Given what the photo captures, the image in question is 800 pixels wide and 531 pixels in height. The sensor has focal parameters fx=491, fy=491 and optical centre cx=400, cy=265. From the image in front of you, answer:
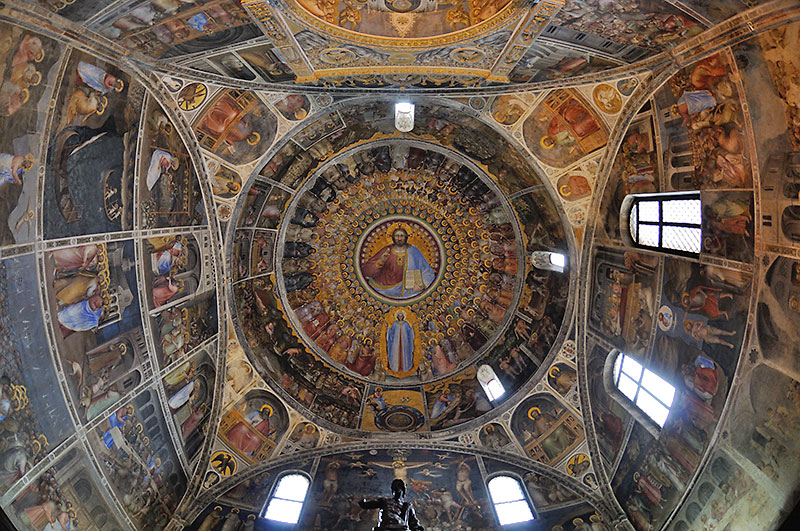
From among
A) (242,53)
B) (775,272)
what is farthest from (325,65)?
(775,272)

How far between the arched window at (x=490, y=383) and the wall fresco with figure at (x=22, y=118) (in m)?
13.4

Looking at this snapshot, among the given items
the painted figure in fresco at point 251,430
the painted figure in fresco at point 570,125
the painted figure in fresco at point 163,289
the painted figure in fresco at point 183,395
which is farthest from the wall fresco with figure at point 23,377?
the painted figure in fresco at point 570,125

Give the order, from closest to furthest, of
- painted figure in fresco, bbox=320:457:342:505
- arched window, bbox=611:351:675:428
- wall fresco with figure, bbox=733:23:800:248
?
1. wall fresco with figure, bbox=733:23:800:248
2. arched window, bbox=611:351:675:428
3. painted figure in fresco, bbox=320:457:342:505

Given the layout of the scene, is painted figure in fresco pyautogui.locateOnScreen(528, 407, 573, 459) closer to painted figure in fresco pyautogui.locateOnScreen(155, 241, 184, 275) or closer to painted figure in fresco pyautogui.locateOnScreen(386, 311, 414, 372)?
painted figure in fresco pyautogui.locateOnScreen(386, 311, 414, 372)

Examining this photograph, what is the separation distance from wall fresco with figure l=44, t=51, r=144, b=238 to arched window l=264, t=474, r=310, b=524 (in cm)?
942

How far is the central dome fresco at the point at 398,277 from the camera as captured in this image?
15523 mm

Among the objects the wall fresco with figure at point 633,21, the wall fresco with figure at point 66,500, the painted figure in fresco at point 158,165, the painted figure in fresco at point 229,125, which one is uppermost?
the painted figure in fresco at point 229,125

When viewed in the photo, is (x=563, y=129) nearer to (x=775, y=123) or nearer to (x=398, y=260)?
(x=775, y=123)

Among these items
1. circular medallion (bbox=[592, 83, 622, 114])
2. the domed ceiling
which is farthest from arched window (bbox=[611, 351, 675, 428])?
circular medallion (bbox=[592, 83, 622, 114])

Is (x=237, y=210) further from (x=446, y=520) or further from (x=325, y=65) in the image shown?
(x=446, y=520)

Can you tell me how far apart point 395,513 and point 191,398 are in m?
7.84

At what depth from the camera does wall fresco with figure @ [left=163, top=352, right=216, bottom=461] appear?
44.8ft

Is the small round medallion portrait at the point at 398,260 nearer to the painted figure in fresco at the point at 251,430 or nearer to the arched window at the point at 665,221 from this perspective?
the painted figure in fresco at the point at 251,430

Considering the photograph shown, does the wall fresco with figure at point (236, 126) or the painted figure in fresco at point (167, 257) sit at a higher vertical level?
the wall fresco with figure at point (236, 126)
